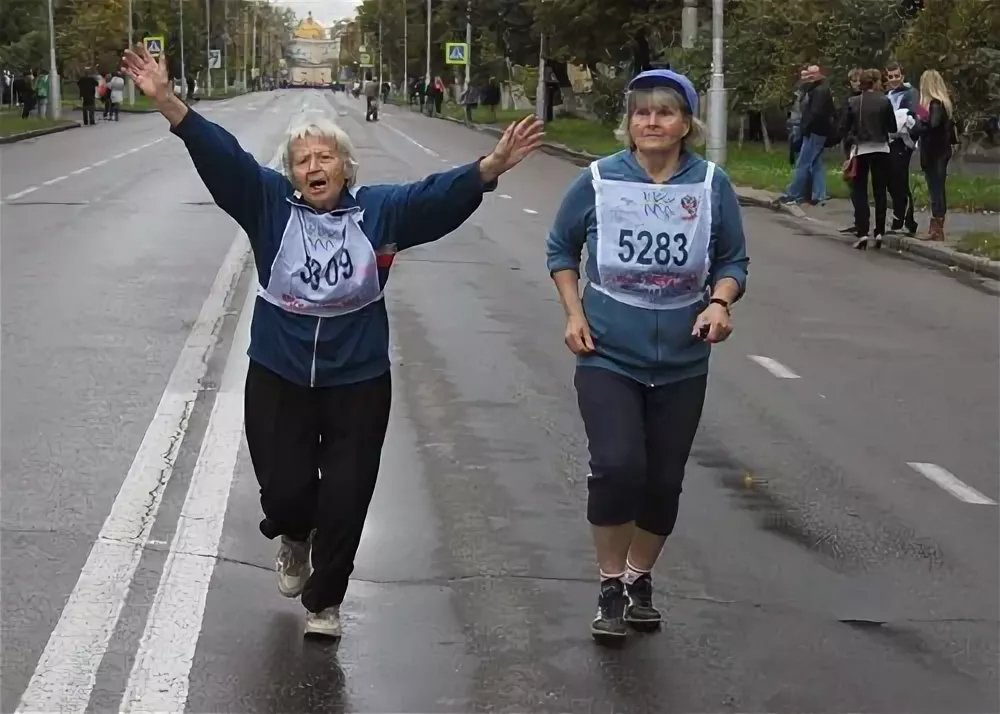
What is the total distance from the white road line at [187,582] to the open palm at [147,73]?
1.63 metres

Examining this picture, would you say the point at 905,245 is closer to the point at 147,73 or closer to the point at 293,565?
the point at 293,565

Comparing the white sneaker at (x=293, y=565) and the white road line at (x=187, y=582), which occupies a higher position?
the white sneaker at (x=293, y=565)

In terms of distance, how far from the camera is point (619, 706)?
15.0 ft

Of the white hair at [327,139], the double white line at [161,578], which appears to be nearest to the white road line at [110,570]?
the double white line at [161,578]

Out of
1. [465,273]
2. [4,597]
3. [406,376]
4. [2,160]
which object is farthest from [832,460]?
[2,160]

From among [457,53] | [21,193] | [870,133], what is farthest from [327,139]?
[457,53]

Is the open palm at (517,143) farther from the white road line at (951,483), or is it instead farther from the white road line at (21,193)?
the white road line at (21,193)

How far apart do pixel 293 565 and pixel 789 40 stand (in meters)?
27.0

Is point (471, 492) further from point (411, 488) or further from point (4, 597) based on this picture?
point (4, 597)

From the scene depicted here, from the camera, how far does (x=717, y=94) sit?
27.2 metres

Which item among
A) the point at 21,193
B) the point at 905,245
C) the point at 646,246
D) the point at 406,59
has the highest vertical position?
the point at 646,246

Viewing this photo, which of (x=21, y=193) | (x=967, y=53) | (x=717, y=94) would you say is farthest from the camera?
(x=717, y=94)

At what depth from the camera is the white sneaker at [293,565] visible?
17.2 ft

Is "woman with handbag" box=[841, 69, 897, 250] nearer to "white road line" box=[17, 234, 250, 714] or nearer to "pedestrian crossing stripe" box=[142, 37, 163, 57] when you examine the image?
"pedestrian crossing stripe" box=[142, 37, 163, 57]
